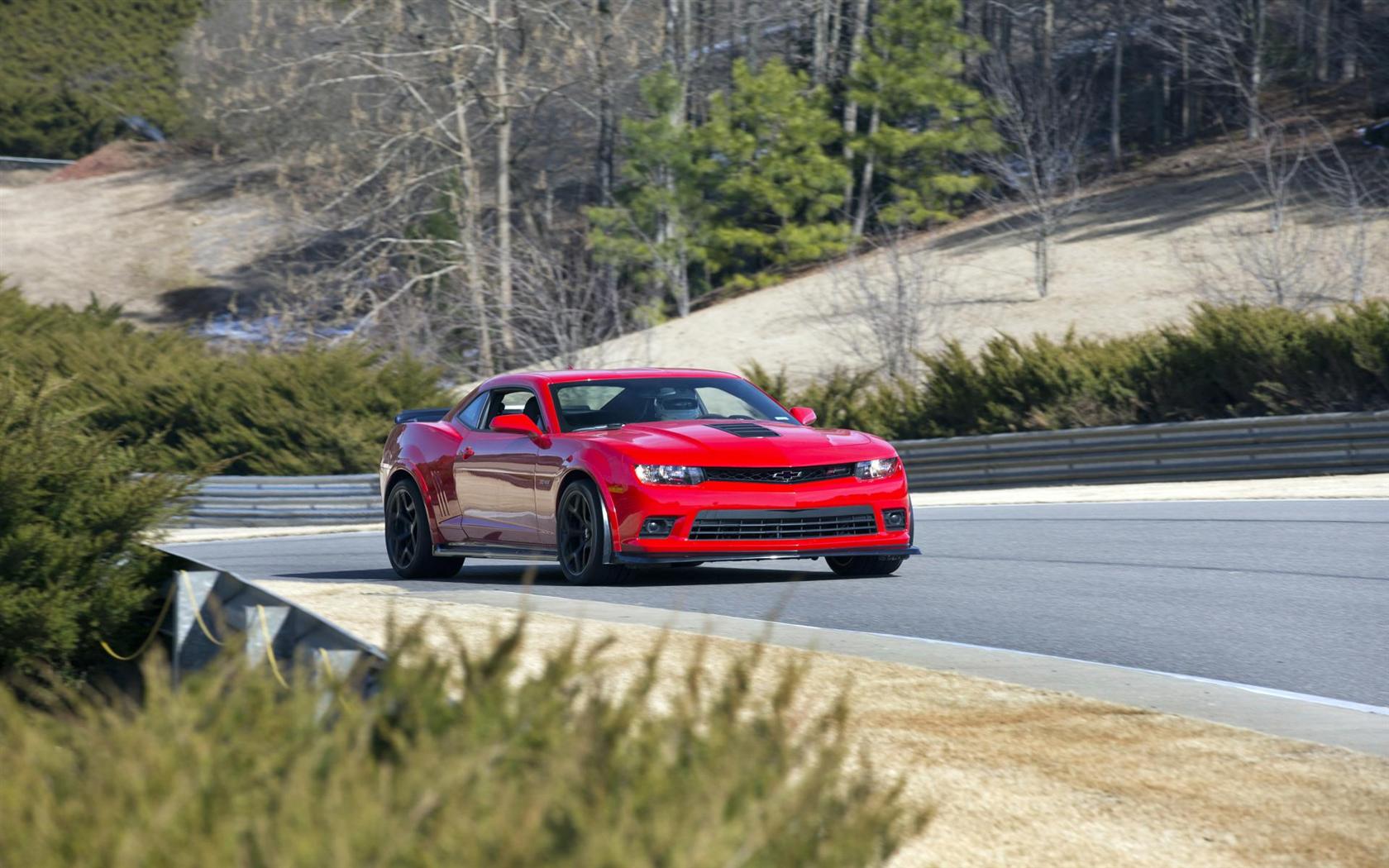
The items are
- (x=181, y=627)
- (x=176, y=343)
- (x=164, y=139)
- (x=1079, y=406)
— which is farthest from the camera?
(x=164, y=139)

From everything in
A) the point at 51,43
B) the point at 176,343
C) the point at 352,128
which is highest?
the point at 51,43

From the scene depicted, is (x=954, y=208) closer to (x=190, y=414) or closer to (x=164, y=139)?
(x=190, y=414)

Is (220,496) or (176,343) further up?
(176,343)

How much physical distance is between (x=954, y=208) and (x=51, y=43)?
52239 mm

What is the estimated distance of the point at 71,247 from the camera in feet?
251

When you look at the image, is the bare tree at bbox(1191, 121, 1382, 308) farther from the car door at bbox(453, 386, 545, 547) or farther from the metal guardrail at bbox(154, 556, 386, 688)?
the metal guardrail at bbox(154, 556, 386, 688)

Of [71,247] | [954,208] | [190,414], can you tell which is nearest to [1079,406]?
[190,414]

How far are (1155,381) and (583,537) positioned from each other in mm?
13948

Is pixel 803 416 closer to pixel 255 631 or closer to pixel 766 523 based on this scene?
pixel 766 523

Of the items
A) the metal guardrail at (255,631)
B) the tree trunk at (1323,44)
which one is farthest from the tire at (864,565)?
the tree trunk at (1323,44)

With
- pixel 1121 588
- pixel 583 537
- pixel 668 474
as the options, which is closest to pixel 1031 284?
pixel 1121 588

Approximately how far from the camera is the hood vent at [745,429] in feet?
39.2

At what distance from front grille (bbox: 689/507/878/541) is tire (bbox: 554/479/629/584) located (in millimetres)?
678

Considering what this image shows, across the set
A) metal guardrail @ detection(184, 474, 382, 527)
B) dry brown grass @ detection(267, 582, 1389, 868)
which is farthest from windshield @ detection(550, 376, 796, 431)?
metal guardrail @ detection(184, 474, 382, 527)
